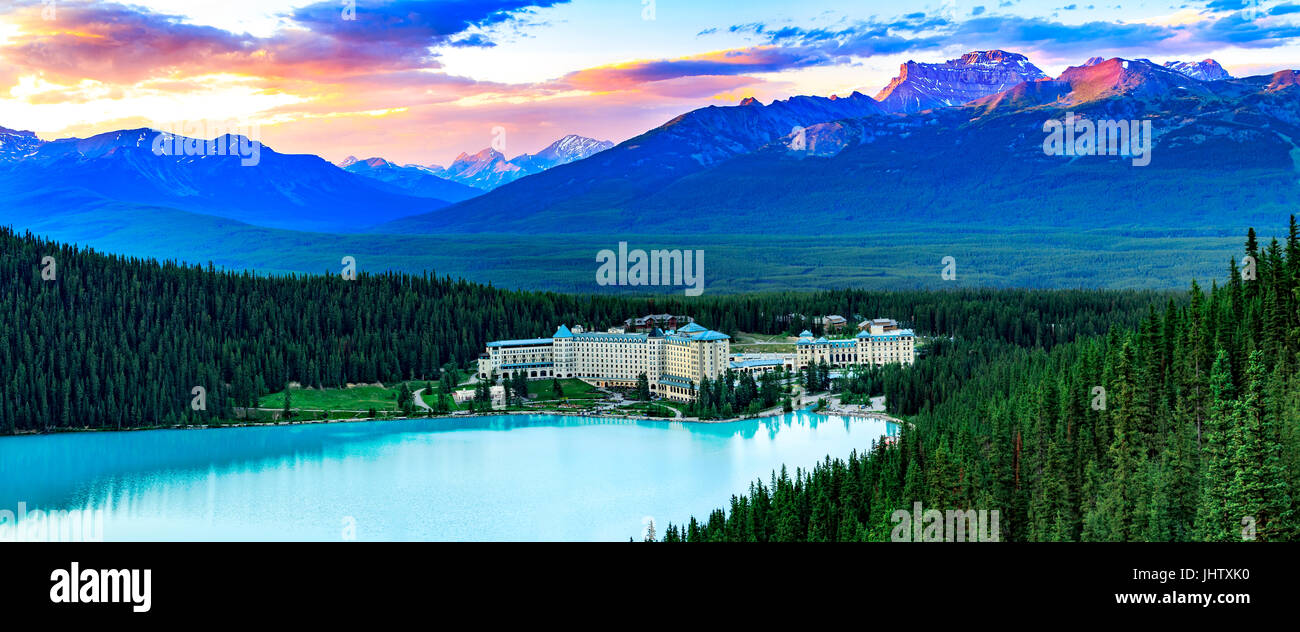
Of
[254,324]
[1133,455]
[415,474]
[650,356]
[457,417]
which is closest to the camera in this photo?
[1133,455]

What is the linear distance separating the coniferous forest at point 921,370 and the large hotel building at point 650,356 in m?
4.45

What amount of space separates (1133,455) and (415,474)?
91.4 feet

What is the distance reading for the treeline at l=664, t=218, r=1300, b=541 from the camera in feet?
71.5

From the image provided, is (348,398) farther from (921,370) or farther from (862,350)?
(921,370)

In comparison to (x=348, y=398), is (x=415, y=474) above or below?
below

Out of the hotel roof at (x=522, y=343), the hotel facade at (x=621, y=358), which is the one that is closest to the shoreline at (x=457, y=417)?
the hotel facade at (x=621, y=358)

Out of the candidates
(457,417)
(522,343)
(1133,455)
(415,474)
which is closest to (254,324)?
(522,343)

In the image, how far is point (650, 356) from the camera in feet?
251

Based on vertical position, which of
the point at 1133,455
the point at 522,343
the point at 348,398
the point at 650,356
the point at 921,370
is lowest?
the point at 348,398

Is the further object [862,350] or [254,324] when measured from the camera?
[254,324]

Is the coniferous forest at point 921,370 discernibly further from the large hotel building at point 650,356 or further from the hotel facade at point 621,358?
the hotel facade at point 621,358
